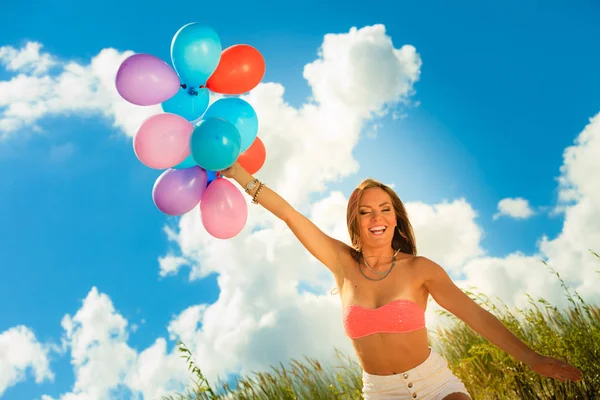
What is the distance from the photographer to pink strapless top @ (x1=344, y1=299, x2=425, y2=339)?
2.87 meters

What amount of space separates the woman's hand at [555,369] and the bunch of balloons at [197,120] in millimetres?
1885

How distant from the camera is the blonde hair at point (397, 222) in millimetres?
3346

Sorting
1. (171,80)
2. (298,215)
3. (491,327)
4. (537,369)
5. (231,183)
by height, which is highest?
(171,80)

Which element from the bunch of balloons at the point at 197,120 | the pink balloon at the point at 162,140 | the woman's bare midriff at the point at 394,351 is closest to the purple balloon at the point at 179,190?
the bunch of balloons at the point at 197,120

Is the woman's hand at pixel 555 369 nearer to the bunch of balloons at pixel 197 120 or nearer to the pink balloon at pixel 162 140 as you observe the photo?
the bunch of balloons at pixel 197 120

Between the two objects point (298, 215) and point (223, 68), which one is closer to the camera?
point (298, 215)

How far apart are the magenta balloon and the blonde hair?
1347mm

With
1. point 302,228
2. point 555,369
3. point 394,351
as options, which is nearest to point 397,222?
point 302,228

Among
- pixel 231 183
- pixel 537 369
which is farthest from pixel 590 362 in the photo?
pixel 231 183

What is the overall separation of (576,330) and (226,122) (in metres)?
3.71

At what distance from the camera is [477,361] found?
542cm

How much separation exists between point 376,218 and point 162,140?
4.44ft

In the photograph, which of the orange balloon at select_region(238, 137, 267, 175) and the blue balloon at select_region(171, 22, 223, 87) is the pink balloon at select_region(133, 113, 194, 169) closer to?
the blue balloon at select_region(171, 22, 223, 87)

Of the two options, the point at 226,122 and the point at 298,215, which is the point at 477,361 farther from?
the point at 226,122
